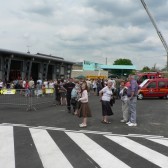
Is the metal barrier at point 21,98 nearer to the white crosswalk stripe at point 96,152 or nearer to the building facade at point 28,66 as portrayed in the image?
the white crosswalk stripe at point 96,152

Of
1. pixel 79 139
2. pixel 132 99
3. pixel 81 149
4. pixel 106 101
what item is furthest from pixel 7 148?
pixel 132 99

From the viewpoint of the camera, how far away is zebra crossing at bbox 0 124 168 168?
6.66 meters

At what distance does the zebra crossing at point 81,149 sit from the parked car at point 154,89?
17.0 meters

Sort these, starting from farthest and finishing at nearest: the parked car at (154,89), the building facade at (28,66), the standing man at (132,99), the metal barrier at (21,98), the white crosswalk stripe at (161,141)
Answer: the building facade at (28,66) → the parked car at (154,89) → the metal barrier at (21,98) → the standing man at (132,99) → the white crosswalk stripe at (161,141)

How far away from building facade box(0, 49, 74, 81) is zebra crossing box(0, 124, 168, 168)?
2951 centimetres

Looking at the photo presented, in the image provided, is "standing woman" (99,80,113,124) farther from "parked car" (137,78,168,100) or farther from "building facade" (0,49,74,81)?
"building facade" (0,49,74,81)

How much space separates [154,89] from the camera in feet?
88.9

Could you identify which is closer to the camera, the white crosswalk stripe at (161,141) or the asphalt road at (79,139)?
the asphalt road at (79,139)

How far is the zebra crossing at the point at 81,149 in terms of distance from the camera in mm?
6664

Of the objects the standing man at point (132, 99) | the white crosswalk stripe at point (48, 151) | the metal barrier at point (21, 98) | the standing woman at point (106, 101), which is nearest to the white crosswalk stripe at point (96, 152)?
the white crosswalk stripe at point (48, 151)

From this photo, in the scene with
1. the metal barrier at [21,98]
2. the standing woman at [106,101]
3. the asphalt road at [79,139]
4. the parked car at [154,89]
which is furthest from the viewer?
the parked car at [154,89]

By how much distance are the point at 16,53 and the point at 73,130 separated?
31005mm

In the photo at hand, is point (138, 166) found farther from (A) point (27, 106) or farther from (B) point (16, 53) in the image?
(B) point (16, 53)

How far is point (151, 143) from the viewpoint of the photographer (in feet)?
28.7
